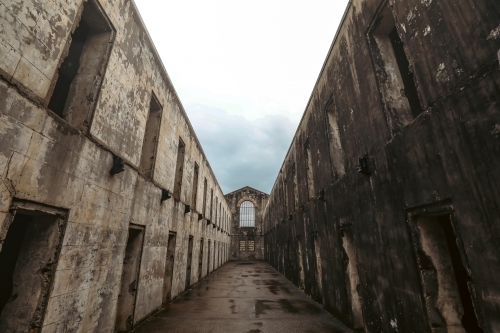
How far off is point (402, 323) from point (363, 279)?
1.33 meters

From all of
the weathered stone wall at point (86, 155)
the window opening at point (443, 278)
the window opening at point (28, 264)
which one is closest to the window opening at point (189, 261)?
the weathered stone wall at point (86, 155)

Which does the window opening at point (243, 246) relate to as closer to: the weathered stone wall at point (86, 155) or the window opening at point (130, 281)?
the weathered stone wall at point (86, 155)

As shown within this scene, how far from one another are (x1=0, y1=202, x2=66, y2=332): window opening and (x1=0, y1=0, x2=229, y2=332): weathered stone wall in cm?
11

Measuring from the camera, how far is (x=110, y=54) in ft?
16.0

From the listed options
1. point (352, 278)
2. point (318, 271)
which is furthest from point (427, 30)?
point (318, 271)

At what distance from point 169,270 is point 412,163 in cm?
816

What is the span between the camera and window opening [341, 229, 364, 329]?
5.59 metres

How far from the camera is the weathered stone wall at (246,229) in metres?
32.4

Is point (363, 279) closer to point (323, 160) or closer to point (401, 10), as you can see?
point (323, 160)

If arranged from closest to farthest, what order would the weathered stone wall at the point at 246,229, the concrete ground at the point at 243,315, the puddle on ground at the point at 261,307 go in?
the concrete ground at the point at 243,315 → the puddle on ground at the point at 261,307 → the weathered stone wall at the point at 246,229

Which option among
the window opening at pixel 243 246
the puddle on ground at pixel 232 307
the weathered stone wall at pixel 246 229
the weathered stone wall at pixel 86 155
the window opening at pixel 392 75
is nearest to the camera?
the weathered stone wall at pixel 86 155

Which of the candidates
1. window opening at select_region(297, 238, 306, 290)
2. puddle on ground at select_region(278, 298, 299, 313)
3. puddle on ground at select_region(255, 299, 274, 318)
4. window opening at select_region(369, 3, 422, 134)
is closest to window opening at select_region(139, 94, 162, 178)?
puddle on ground at select_region(255, 299, 274, 318)

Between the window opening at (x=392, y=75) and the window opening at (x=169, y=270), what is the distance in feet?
25.5

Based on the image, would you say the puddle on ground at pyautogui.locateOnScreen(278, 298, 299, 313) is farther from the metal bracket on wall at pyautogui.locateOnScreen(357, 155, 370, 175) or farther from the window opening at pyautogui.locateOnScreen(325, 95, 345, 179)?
the metal bracket on wall at pyautogui.locateOnScreen(357, 155, 370, 175)
